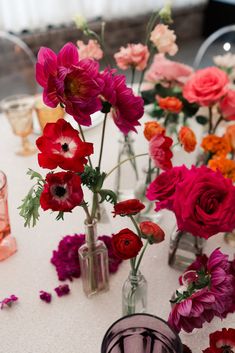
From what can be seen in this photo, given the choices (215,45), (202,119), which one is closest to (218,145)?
(202,119)

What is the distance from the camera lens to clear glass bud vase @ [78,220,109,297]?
0.72m

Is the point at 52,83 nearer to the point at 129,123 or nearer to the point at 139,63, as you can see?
the point at 129,123

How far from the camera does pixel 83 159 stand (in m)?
0.58

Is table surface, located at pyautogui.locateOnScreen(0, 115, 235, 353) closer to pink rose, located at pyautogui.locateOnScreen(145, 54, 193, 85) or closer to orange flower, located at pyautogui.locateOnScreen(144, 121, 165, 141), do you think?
orange flower, located at pyautogui.locateOnScreen(144, 121, 165, 141)

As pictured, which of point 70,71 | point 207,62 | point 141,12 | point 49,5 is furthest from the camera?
point 141,12

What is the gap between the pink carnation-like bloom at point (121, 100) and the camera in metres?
0.62

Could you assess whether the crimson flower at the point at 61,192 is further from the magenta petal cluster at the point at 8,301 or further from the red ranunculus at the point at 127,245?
the magenta petal cluster at the point at 8,301

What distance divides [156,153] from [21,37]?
2.44 metres

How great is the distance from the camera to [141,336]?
601 mm

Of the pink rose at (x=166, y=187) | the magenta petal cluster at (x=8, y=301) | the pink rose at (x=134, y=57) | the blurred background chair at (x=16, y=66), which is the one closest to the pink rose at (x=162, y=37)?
the pink rose at (x=134, y=57)

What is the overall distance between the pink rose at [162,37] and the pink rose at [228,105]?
0.18m

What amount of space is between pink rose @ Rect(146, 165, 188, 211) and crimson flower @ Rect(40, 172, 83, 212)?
15cm

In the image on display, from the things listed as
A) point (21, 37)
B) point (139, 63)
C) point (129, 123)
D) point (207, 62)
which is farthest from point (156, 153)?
point (21, 37)

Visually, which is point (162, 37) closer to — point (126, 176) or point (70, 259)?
point (126, 176)
